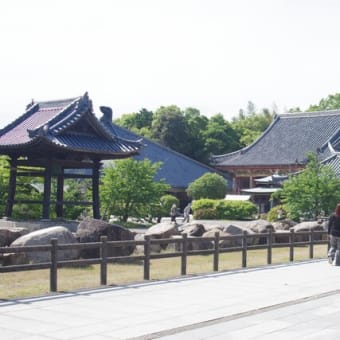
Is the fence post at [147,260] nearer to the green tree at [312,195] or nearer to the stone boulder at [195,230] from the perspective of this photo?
the stone boulder at [195,230]

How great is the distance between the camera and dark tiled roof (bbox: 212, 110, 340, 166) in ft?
212

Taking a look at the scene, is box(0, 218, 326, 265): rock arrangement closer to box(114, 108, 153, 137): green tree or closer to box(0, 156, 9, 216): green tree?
box(0, 156, 9, 216): green tree

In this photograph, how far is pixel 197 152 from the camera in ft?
262

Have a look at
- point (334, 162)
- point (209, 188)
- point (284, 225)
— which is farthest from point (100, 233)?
point (209, 188)

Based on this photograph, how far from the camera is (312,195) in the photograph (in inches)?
1325

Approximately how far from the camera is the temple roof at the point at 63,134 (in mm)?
25797

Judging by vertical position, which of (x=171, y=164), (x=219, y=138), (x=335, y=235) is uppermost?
(x=219, y=138)

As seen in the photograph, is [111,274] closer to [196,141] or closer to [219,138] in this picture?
[196,141]

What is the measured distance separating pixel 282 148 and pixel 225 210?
20.6m

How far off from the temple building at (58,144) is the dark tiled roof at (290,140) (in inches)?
1446

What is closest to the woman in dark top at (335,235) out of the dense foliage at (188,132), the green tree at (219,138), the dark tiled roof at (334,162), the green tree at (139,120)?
the dark tiled roof at (334,162)

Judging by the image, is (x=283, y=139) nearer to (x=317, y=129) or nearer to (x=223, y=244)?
(x=317, y=129)

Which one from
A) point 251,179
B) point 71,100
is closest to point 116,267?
point 71,100

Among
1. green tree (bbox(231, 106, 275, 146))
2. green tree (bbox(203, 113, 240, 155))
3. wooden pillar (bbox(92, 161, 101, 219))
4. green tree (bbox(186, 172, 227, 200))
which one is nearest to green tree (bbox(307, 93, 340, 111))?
green tree (bbox(231, 106, 275, 146))
